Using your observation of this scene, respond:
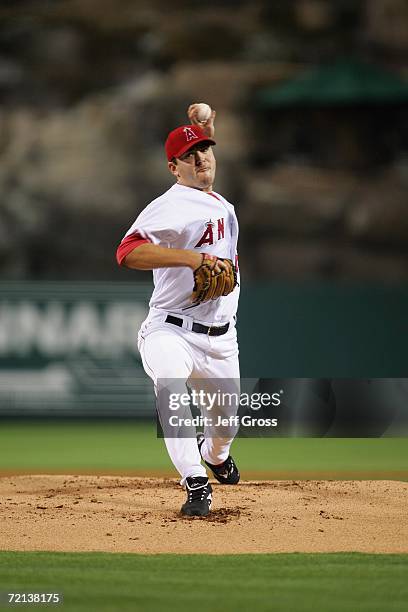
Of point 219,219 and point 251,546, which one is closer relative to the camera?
point 251,546

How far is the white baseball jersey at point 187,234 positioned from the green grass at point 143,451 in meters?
2.43

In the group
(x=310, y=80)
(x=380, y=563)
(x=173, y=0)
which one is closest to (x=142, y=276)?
(x=310, y=80)

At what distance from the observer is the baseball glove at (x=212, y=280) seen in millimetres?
4879

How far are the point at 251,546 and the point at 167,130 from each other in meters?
14.7

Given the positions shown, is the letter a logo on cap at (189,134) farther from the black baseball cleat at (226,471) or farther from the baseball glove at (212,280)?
the black baseball cleat at (226,471)

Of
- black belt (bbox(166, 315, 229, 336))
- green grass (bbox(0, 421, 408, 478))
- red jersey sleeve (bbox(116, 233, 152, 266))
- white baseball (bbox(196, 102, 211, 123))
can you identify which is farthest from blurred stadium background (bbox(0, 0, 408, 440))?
red jersey sleeve (bbox(116, 233, 152, 266))

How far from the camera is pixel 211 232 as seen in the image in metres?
5.11

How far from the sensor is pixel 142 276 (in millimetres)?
15539

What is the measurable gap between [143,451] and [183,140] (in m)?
4.40

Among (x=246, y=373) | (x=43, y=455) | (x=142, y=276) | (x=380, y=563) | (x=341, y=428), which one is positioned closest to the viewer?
(x=380, y=563)

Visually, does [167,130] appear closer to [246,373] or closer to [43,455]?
[246,373]
